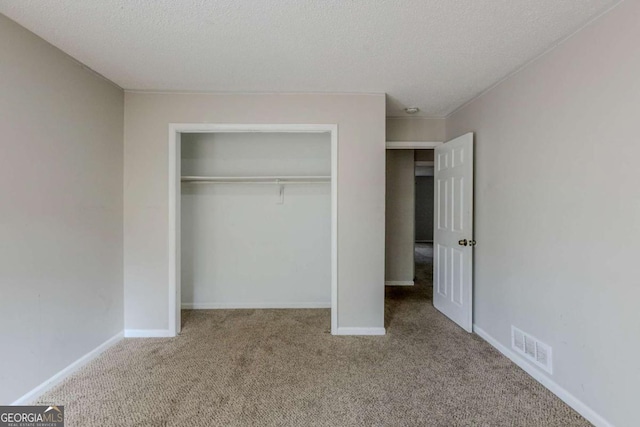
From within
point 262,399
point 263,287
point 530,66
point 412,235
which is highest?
point 530,66

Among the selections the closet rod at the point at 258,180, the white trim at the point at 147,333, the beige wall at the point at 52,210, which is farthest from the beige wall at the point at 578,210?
the beige wall at the point at 52,210

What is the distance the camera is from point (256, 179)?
3365mm

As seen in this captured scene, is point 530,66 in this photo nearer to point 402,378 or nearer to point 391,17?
point 391,17

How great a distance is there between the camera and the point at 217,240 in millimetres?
3531

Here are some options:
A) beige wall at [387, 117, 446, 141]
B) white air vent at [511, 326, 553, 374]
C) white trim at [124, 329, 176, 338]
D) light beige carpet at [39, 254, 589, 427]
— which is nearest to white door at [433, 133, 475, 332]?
beige wall at [387, 117, 446, 141]

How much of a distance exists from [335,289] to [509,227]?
1.57 meters

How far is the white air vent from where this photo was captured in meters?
2.01

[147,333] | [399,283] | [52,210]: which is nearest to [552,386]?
[399,283]

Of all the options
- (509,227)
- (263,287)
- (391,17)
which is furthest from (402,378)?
(391,17)

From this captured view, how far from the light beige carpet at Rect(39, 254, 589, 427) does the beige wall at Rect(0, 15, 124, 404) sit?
0.33 metres

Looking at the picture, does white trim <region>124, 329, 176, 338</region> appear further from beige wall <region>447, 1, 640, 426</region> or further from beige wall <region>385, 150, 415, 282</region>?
beige wall <region>385, 150, 415, 282</region>

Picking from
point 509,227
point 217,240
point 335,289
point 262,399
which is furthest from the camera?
point 217,240

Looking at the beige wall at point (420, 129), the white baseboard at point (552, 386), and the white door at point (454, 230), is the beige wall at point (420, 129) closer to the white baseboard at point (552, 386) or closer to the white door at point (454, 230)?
the white door at point (454, 230)

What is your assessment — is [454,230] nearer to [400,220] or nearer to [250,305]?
[400,220]
